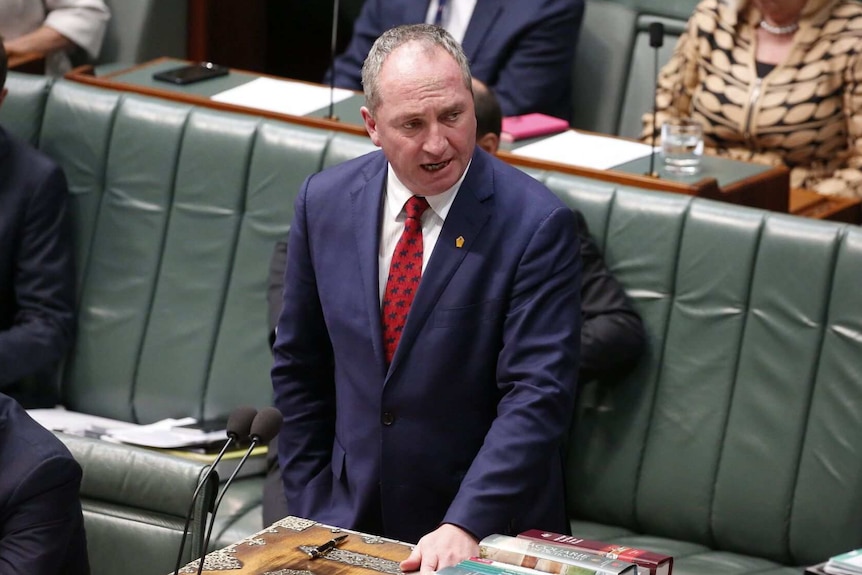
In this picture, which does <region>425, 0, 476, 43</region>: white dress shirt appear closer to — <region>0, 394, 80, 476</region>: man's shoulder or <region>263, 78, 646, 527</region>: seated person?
<region>263, 78, 646, 527</region>: seated person

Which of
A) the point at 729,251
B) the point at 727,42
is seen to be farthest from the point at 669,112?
the point at 729,251

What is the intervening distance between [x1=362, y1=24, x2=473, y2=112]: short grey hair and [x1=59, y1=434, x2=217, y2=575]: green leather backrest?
919mm

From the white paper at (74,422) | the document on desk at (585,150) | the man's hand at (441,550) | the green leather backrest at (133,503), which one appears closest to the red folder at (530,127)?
the document on desk at (585,150)

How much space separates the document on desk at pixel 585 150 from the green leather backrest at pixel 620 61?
2.77 feet

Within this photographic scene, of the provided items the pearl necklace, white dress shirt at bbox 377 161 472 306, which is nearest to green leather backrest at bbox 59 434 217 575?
white dress shirt at bbox 377 161 472 306

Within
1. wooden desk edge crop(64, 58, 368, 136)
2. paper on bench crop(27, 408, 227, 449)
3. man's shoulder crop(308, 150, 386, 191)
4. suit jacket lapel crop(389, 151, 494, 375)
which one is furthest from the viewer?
wooden desk edge crop(64, 58, 368, 136)

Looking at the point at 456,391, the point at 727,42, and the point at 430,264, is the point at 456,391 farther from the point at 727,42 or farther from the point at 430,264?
the point at 727,42

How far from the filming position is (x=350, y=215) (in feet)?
7.93

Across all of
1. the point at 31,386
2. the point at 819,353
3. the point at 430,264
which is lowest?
the point at 31,386

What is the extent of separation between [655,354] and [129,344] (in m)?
1.28

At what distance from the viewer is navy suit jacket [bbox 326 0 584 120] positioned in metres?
4.34

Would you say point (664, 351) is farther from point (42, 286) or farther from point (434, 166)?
point (42, 286)

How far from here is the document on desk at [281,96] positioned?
3887 millimetres

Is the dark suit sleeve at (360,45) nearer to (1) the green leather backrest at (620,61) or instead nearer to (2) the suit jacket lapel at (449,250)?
(1) the green leather backrest at (620,61)
